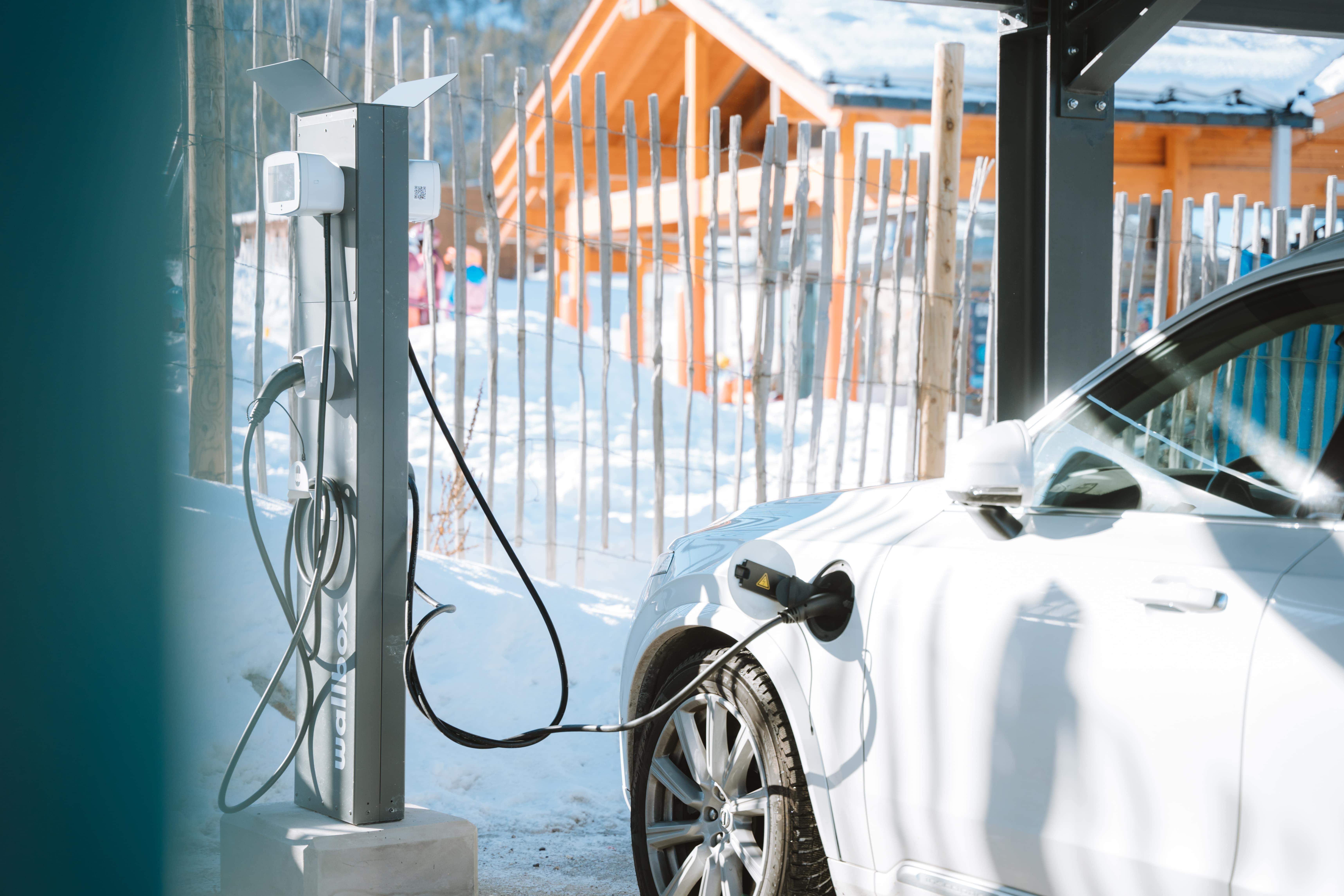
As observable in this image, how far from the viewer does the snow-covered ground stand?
1296 millimetres

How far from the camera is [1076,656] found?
2221mm

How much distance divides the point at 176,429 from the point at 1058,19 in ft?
13.2

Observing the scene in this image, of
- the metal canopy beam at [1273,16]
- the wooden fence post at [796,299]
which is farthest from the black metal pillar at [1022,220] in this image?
the wooden fence post at [796,299]

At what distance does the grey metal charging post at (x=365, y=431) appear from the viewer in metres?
3.19

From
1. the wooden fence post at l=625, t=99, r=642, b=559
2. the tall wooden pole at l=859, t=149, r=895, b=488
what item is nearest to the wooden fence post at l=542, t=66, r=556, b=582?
the wooden fence post at l=625, t=99, r=642, b=559

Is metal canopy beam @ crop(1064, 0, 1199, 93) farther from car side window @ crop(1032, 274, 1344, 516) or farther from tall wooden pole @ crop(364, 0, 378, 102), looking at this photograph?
tall wooden pole @ crop(364, 0, 378, 102)

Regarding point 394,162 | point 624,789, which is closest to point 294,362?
point 394,162

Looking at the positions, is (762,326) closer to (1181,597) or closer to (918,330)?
(918,330)

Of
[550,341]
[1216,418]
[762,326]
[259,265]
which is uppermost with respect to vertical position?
[259,265]

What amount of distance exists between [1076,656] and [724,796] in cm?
116

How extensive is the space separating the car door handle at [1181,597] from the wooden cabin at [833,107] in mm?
4908

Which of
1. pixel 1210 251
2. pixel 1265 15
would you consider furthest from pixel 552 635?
pixel 1210 251

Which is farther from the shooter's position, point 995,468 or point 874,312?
point 874,312

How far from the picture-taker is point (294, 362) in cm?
331
